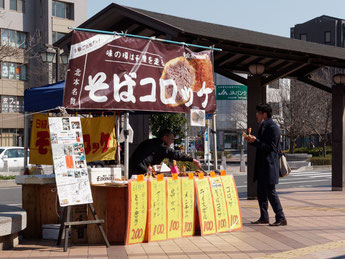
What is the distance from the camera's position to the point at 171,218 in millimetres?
8062

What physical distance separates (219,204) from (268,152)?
4.27 feet

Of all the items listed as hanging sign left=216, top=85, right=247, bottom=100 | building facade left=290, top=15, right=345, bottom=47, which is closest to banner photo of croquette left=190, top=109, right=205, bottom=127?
hanging sign left=216, top=85, right=247, bottom=100

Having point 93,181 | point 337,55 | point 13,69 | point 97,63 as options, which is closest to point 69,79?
point 97,63

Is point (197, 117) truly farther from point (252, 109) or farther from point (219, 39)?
point (252, 109)

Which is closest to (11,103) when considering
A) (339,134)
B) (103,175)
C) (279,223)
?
(339,134)

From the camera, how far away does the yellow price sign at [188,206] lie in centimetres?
827

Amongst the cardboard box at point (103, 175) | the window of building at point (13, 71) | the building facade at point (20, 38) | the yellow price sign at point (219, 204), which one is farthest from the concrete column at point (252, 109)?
the window of building at point (13, 71)

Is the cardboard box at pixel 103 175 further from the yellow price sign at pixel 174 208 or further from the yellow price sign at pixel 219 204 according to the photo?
the yellow price sign at pixel 219 204

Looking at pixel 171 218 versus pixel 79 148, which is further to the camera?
pixel 171 218

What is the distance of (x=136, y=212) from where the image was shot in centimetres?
765

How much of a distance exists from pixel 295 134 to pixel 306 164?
21.8 feet

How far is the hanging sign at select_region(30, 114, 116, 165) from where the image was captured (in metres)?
8.95

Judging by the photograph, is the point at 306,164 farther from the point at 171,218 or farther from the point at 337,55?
the point at 171,218

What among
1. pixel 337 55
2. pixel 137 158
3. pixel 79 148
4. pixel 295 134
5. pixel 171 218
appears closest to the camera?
pixel 79 148
